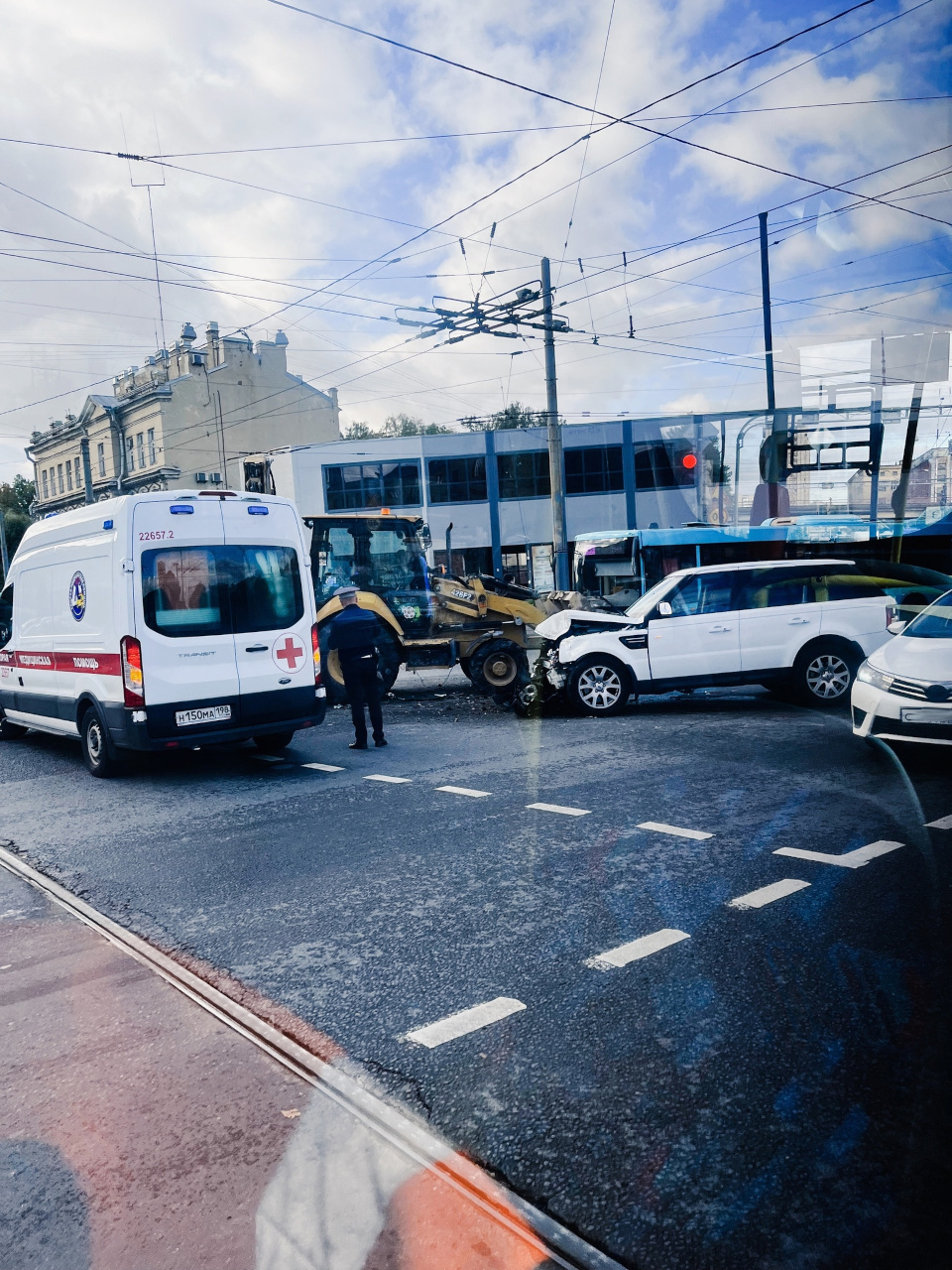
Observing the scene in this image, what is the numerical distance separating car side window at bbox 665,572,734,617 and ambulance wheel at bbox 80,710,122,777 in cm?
676

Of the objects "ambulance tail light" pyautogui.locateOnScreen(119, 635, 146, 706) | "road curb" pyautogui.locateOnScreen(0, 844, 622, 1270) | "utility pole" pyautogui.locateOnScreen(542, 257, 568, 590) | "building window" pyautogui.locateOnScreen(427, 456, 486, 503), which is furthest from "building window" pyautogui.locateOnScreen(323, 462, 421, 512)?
"road curb" pyautogui.locateOnScreen(0, 844, 622, 1270)

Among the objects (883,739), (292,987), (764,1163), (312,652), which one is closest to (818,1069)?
(764,1163)

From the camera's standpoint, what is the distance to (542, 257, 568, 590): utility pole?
19359 mm

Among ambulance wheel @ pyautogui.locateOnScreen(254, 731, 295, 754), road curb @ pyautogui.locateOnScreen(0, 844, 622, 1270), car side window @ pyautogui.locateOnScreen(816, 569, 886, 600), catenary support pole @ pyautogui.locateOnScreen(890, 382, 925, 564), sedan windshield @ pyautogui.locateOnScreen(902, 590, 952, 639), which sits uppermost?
catenary support pole @ pyautogui.locateOnScreen(890, 382, 925, 564)

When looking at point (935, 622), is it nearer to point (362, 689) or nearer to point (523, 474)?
point (362, 689)

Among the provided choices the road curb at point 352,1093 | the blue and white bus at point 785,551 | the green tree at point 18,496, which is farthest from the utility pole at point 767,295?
the green tree at point 18,496

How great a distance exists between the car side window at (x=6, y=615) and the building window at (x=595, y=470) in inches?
1336

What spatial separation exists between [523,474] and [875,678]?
38.0 m

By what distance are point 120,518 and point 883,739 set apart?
697cm

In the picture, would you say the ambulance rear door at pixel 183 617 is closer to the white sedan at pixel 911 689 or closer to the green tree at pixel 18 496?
the white sedan at pixel 911 689

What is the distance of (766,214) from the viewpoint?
56.4ft

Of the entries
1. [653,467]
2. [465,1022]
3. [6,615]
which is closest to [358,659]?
[6,615]

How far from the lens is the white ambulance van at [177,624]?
863cm

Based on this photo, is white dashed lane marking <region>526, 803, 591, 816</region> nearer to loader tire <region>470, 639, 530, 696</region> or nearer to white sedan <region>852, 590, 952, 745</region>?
white sedan <region>852, 590, 952, 745</region>
